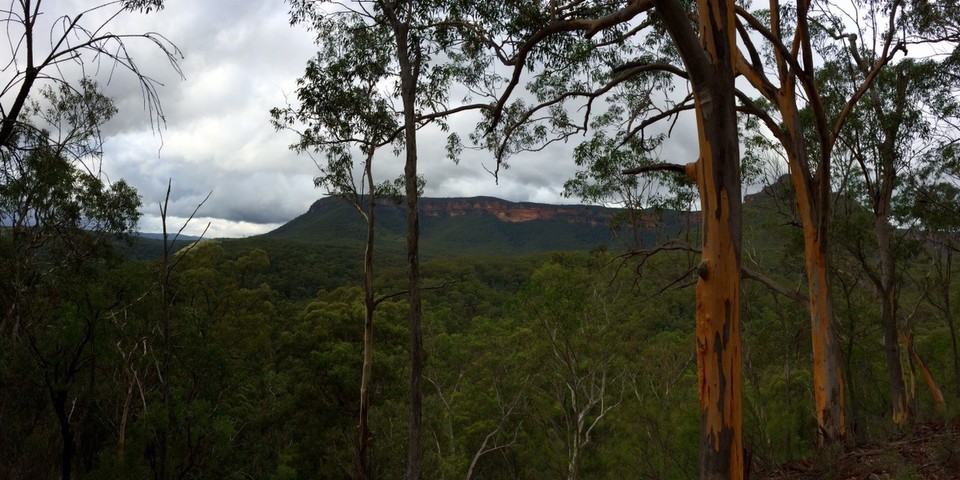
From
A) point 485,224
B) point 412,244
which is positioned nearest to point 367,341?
point 412,244

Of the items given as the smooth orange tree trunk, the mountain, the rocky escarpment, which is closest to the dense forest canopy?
the smooth orange tree trunk

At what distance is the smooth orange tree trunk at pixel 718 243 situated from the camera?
291 cm

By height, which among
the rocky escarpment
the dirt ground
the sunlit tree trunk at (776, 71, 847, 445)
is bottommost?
the dirt ground

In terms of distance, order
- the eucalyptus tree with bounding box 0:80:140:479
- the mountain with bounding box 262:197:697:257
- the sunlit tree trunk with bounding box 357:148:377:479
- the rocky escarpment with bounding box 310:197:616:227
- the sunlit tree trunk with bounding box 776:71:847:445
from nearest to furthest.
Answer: the eucalyptus tree with bounding box 0:80:140:479 < the sunlit tree trunk with bounding box 776:71:847:445 < the sunlit tree trunk with bounding box 357:148:377:479 < the mountain with bounding box 262:197:697:257 < the rocky escarpment with bounding box 310:197:616:227

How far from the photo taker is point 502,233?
11406 cm

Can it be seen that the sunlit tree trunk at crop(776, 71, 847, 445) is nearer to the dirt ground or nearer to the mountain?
the dirt ground

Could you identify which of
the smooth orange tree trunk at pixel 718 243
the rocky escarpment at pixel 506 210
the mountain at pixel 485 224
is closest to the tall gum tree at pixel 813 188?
the smooth orange tree trunk at pixel 718 243

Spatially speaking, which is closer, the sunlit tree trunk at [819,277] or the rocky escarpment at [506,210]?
the sunlit tree trunk at [819,277]

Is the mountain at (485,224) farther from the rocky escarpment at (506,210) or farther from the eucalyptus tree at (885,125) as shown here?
the eucalyptus tree at (885,125)

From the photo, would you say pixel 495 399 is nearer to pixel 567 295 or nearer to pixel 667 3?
pixel 567 295

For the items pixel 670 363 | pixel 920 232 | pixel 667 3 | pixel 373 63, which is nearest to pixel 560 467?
pixel 670 363

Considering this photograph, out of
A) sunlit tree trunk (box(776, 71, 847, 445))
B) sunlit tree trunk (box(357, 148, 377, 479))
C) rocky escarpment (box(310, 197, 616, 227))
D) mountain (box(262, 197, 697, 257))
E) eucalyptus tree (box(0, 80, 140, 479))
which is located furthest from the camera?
rocky escarpment (box(310, 197, 616, 227))

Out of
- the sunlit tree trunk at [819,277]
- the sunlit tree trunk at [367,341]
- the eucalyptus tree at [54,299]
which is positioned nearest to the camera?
the eucalyptus tree at [54,299]

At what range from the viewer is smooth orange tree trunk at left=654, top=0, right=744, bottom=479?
2908mm
